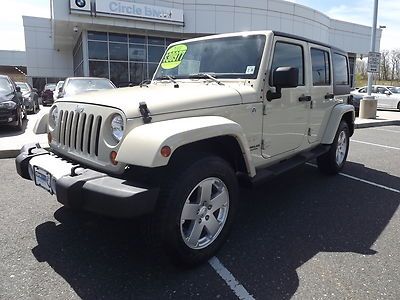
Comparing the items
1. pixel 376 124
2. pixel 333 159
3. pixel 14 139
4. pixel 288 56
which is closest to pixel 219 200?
pixel 288 56

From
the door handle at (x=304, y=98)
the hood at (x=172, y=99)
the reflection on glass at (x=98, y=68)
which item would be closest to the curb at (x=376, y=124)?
the door handle at (x=304, y=98)

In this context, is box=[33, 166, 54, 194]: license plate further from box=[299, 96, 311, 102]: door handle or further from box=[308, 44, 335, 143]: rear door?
box=[308, 44, 335, 143]: rear door

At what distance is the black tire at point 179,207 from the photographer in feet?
8.75

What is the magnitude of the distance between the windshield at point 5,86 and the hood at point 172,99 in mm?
7661

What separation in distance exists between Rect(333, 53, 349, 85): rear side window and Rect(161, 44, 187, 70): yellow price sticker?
8.32 ft

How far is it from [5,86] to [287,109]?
902 cm

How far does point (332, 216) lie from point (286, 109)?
1.33 metres

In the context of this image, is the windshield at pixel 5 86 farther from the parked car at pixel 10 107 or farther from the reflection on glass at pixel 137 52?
the reflection on glass at pixel 137 52

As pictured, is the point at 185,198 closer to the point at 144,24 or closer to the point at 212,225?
the point at 212,225

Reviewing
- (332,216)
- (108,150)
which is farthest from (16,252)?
(332,216)

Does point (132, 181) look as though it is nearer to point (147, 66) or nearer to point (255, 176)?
point (255, 176)

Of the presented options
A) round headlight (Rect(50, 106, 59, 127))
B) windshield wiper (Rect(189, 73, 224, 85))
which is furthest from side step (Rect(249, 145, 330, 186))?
round headlight (Rect(50, 106, 59, 127))

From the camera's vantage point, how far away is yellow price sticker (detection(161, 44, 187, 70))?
4517mm

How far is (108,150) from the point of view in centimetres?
284
